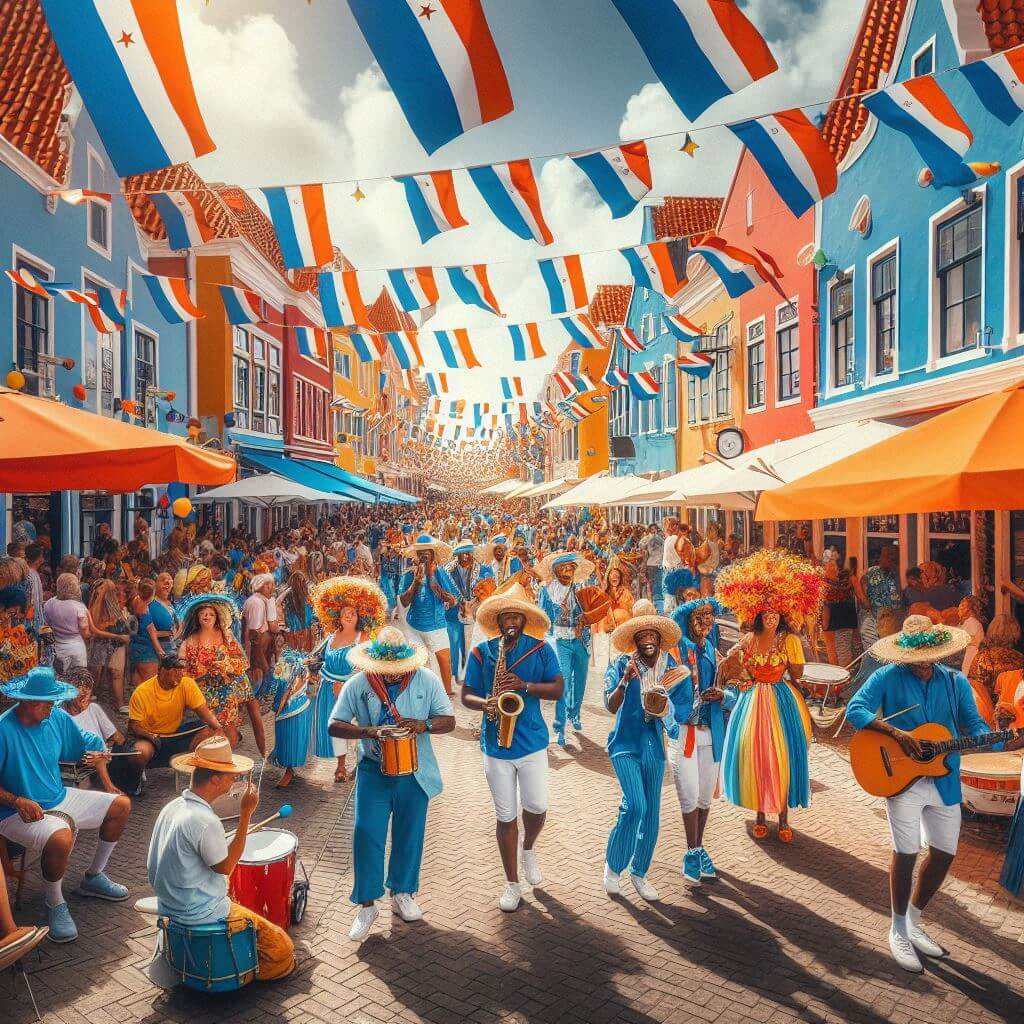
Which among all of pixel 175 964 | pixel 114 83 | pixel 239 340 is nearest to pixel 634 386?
pixel 239 340

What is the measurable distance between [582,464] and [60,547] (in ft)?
89.8

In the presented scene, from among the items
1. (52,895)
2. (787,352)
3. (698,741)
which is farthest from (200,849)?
(787,352)

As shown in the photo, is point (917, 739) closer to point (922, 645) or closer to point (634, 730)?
point (922, 645)

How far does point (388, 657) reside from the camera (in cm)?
497

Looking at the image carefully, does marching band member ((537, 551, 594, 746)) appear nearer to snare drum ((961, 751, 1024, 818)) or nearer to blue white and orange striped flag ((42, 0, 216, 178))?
snare drum ((961, 751, 1024, 818))

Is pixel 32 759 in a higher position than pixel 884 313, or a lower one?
lower

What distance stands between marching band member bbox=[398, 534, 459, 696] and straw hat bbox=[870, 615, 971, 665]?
5.95m

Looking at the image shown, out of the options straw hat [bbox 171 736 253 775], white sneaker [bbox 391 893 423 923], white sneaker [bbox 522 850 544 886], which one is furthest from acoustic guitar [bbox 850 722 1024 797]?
straw hat [bbox 171 736 253 775]

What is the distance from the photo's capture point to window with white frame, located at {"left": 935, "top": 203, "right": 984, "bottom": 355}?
392 inches

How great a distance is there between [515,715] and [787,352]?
13.3m

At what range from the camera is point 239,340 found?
23.2m

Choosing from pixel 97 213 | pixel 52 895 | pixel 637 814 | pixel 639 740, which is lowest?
pixel 52 895

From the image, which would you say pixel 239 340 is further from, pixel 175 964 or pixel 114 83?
pixel 175 964

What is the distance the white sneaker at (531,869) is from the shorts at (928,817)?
2182 millimetres
